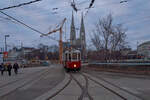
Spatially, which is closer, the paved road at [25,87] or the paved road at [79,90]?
the paved road at [79,90]

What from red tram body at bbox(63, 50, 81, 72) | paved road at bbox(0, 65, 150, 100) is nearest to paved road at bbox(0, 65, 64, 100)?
paved road at bbox(0, 65, 150, 100)

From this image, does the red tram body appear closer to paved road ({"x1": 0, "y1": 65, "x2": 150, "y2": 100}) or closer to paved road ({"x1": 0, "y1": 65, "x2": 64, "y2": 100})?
paved road ({"x1": 0, "y1": 65, "x2": 64, "y2": 100})

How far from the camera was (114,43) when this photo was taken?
3466cm

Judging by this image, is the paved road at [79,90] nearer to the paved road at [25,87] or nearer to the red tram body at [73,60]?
the paved road at [25,87]

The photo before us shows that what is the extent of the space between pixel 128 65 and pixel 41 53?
9233 centimetres

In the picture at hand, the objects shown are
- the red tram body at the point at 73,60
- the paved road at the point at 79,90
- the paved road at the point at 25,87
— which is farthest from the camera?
the red tram body at the point at 73,60

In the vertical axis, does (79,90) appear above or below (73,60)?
below

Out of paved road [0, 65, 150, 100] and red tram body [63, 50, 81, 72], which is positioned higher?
red tram body [63, 50, 81, 72]

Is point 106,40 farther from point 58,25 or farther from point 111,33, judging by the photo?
point 58,25

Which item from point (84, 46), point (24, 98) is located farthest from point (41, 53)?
point (24, 98)

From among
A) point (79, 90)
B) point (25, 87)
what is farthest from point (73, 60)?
point (79, 90)

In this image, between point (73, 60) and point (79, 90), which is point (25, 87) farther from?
point (73, 60)

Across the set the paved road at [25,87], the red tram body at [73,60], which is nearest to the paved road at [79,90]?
the paved road at [25,87]

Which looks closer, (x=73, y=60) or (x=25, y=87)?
(x=25, y=87)
